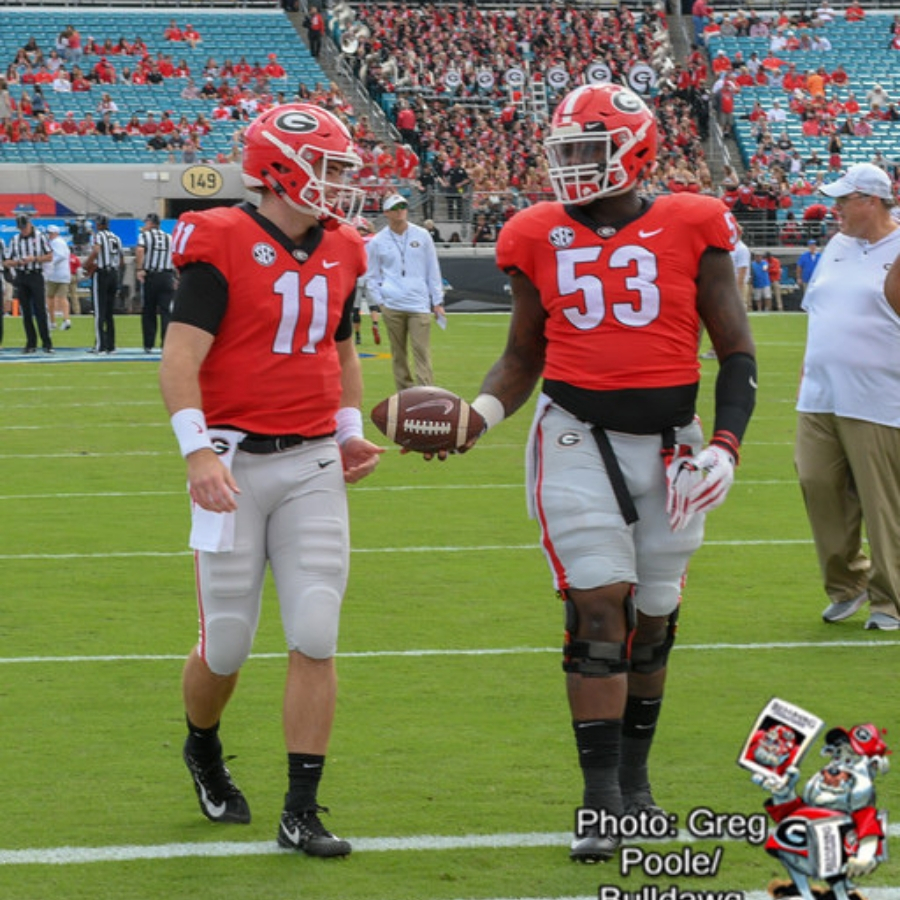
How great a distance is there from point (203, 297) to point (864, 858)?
8.75ft

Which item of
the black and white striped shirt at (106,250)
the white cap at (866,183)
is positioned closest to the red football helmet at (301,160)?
the white cap at (866,183)

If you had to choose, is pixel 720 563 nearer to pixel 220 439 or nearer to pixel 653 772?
pixel 653 772

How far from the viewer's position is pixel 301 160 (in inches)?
187

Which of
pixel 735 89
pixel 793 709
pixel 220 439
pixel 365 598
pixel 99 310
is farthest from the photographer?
pixel 735 89

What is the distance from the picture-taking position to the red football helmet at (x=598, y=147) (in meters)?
4.76

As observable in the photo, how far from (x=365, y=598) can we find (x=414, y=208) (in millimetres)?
28471

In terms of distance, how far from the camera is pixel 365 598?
8.27 m

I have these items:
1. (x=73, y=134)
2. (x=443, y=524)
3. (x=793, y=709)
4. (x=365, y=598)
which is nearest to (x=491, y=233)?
(x=73, y=134)

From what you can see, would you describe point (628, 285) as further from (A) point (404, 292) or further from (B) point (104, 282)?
(B) point (104, 282)

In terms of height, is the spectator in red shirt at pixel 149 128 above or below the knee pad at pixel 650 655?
below

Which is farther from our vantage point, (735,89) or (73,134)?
(735,89)

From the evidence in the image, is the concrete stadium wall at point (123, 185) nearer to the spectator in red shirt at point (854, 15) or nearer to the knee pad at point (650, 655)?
the spectator in red shirt at point (854, 15)

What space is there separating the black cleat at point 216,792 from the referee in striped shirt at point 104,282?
1763 cm

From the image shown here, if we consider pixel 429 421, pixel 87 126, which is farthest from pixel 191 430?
pixel 87 126
